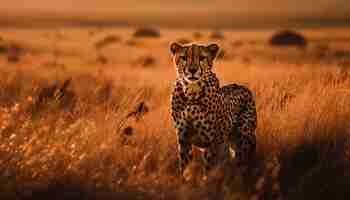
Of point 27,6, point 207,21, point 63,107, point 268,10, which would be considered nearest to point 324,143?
point 63,107

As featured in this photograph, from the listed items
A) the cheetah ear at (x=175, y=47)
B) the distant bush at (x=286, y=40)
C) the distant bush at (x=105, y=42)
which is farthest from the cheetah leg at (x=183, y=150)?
the distant bush at (x=286, y=40)

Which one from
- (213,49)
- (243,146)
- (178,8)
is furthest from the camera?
(178,8)

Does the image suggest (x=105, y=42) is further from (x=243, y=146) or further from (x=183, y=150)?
(x=183, y=150)

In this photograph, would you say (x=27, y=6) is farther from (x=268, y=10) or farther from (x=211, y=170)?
(x=211, y=170)

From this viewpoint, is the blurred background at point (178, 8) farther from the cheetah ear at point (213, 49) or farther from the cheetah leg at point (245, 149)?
the cheetah ear at point (213, 49)

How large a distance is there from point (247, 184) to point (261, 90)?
2.79m

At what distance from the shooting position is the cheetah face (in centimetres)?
528

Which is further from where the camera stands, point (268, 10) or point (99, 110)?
point (268, 10)

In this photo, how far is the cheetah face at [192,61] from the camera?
208 inches

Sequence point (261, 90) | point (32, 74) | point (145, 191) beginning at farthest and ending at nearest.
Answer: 1. point (32, 74)
2. point (261, 90)
3. point (145, 191)

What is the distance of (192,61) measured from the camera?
5.28m

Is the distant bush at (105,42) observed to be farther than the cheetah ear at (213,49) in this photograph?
Yes

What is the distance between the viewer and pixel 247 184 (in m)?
5.65

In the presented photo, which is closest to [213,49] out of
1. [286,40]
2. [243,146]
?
[243,146]
